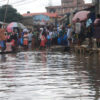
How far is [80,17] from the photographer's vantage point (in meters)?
27.5

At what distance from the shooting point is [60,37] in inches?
1282

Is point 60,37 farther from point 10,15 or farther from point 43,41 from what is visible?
point 10,15

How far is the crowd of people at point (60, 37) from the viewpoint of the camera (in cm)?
2529

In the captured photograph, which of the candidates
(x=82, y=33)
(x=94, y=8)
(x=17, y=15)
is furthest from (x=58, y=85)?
(x=17, y=15)

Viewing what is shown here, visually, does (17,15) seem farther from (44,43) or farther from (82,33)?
(82,33)

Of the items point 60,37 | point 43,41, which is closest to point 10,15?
point 60,37

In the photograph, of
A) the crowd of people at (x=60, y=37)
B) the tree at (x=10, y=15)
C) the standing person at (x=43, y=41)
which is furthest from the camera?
the tree at (x=10, y=15)

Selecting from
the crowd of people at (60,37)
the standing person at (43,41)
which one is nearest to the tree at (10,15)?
the crowd of people at (60,37)

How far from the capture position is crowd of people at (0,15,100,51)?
→ 83.0ft

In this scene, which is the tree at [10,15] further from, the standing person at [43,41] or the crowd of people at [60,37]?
the standing person at [43,41]

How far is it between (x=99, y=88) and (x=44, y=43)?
2378 centimetres

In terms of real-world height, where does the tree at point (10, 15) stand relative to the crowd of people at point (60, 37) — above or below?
above

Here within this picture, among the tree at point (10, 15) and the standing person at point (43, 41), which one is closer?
the standing person at point (43, 41)

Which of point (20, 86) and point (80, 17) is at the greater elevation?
point (80, 17)
